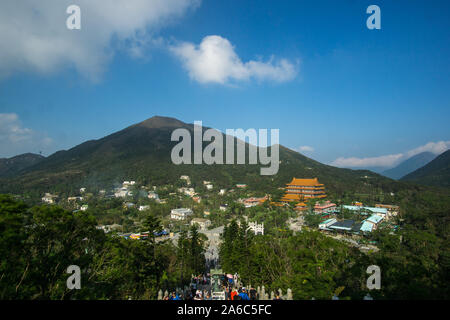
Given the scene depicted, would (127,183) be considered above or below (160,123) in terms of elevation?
below

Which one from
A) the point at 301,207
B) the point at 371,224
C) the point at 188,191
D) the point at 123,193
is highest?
the point at 188,191

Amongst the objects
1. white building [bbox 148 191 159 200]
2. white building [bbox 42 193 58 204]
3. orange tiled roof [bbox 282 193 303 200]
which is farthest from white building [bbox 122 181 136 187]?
orange tiled roof [bbox 282 193 303 200]

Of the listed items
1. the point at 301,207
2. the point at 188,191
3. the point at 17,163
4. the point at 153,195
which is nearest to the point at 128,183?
the point at 153,195

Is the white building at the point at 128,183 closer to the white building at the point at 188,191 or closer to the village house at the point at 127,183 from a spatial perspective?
the village house at the point at 127,183

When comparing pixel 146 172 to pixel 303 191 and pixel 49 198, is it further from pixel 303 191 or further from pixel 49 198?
pixel 303 191

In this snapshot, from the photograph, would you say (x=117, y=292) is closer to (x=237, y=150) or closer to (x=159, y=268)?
(x=159, y=268)

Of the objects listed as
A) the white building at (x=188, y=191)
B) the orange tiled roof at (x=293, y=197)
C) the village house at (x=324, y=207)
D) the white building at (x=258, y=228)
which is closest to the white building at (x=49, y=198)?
the white building at (x=188, y=191)
